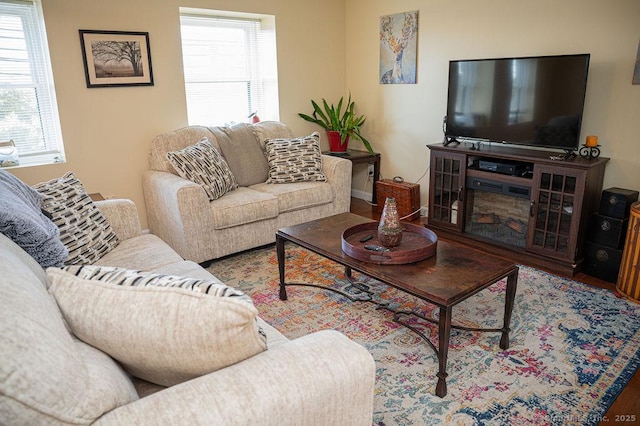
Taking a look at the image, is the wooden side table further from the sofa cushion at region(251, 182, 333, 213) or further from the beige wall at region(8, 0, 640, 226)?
the sofa cushion at region(251, 182, 333, 213)

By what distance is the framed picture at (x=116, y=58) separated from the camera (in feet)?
11.8

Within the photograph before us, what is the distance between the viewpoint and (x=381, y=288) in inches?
120

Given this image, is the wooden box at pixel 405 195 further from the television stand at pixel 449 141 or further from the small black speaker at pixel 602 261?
the small black speaker at pixel 602 261

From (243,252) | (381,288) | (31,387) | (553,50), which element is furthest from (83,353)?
(553,50)

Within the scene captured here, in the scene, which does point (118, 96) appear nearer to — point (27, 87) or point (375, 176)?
point (27, 87)

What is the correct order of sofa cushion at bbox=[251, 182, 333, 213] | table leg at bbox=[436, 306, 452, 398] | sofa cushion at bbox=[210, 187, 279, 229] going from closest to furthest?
table leg at bbox=[436, 306, 452, 398] < sofa cushion at bbox=[210, 187, 279, 229] < sofa cushion at bbox=[251, 182, 333, 213]

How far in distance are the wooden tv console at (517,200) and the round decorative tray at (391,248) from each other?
1.28 m

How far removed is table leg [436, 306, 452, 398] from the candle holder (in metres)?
2.07

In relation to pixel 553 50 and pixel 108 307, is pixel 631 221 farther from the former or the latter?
pixel 108 307

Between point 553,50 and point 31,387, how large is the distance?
3.84 meters

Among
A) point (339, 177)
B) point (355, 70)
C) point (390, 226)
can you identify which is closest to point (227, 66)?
point (355, 70)

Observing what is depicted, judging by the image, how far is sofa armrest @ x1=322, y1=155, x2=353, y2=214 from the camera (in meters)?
4.01

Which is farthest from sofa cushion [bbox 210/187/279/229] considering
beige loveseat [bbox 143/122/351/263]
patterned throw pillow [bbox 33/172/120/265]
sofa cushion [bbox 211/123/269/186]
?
patterned throw pillow [bbox 33/172/120/265]

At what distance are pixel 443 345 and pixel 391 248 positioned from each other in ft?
1.96
